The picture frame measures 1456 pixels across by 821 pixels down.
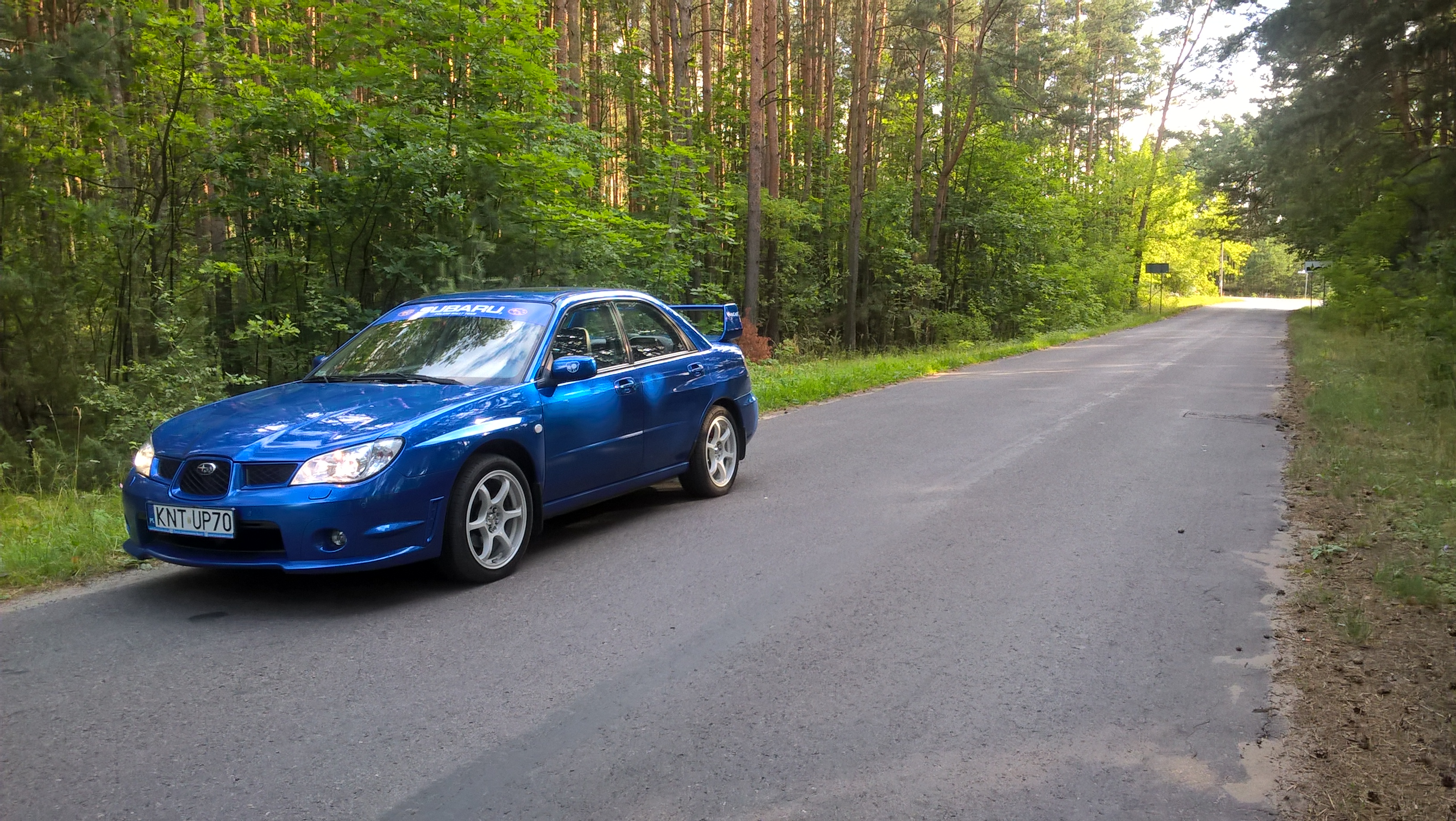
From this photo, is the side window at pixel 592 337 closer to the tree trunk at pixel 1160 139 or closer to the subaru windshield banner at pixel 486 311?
the subaru windshield banner at pixel 486 311

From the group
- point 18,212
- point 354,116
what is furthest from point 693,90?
point 18,212

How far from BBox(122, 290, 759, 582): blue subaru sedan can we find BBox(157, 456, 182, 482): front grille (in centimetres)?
1

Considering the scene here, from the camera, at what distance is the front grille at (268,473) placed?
4832 millimetres

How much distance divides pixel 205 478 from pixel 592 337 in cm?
263

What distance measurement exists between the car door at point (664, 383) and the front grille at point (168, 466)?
2.89 meters

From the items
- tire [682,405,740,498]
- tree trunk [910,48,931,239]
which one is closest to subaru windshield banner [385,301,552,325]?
tire [682,405,740,498]

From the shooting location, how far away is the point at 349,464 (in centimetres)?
489

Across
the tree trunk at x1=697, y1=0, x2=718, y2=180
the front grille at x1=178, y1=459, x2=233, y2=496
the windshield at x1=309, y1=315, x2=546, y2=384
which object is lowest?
the front grille at x1=178, y1=459, x2=233, y2=496

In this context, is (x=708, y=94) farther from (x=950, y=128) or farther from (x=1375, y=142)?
(x=1375, y=142)

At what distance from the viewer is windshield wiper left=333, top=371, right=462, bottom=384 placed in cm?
597

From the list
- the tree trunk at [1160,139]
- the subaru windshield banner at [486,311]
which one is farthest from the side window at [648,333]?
the tree trunk at [1160,139]

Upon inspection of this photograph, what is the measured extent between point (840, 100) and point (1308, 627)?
35838 millimetres

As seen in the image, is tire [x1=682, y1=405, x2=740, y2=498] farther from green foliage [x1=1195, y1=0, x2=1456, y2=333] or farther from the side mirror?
green foliage [x1=1195, y1=0, x2=1456, y2=333]

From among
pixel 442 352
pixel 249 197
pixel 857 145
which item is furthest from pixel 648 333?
pixel 857 145
